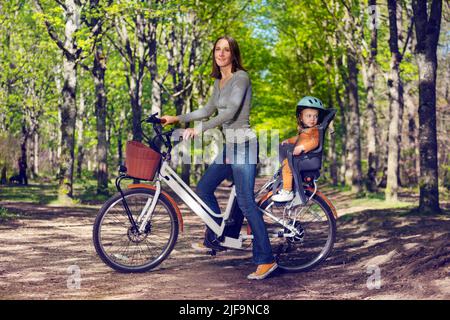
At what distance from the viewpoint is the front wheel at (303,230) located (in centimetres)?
721

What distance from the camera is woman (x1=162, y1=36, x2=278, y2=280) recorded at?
6.56 m

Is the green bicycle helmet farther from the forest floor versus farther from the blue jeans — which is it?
the forest floor

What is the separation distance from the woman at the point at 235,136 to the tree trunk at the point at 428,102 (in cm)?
656

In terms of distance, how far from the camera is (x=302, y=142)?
7.14m

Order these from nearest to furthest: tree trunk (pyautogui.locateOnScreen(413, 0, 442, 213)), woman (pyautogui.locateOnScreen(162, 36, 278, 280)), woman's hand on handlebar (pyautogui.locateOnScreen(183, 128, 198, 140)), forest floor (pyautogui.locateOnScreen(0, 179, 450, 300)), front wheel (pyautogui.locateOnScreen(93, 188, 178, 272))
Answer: forest floor (pyautogui.locateOnScreen(0, 179, 450, 300)), woman's hand on handlebar (pyautogui.locateOnScreen(183, 128, 198, 140)), woman (pyautogui.locateOnScreen(162, 36, 278, 280)), front wheel (pyautogui.locateOnScreen(93, 188, 178, 272)), tree trunk (pyautogui.locateOnScreen(413, 0, 442, 213))

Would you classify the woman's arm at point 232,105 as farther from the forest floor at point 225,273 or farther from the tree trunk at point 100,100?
the tree trunk at point 100,100

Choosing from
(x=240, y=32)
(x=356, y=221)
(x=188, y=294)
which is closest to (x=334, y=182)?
(x=240, y=32)

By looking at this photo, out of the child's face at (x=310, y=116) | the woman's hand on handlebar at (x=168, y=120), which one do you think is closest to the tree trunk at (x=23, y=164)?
the child's face at (x=310, y=116)

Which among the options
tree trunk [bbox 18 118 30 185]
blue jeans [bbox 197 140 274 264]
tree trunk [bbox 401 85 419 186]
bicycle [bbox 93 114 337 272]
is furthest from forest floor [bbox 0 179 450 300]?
tree trunk [bbox 18 118 30 185]

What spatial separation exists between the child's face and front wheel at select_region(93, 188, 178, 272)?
1.73 m

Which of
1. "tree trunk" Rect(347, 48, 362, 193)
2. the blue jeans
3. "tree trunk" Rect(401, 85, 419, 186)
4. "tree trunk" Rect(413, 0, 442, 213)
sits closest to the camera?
the blue jeans

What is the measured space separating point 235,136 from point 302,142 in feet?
2.92

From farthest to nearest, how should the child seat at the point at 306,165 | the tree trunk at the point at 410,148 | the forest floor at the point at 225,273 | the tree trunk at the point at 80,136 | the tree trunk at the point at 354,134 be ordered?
the tree trunk at the point at 80,136 → the tree trunk at the point at 410,148 → the tree trunk at the point at 354,134 → the child seat at the point at 306,165 → the forest floor at the point at 225,273
